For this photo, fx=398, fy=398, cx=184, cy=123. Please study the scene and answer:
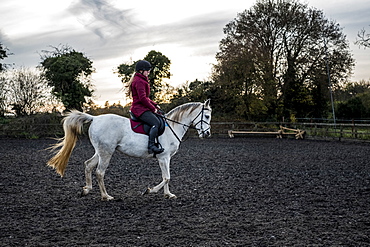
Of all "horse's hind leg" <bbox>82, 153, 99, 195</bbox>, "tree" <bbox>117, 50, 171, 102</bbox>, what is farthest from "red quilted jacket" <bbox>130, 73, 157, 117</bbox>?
"tree" <bbox>117, 50, 171, 102</bbox>

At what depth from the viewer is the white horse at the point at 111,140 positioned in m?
7.68

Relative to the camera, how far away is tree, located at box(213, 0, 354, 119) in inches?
1352

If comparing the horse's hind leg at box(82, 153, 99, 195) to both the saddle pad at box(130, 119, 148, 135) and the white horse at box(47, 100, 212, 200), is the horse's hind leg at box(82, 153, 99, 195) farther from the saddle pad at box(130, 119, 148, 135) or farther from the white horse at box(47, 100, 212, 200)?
the saddle pad at box(130, 119, 148, 135)

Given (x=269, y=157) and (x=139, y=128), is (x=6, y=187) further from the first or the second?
(x=269, y=157)

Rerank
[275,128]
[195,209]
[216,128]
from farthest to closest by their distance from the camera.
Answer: [216,128] < [275,128] < [195,209]

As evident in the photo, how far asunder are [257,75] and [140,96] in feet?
91.0

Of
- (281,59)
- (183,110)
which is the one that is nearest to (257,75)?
(281,59)

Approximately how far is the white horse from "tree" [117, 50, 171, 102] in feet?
96.7

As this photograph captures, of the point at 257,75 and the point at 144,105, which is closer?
the point at 144,105

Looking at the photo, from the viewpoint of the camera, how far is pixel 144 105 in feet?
25.3

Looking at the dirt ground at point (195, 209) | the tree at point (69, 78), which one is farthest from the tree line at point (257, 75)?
the dirt ground at point (195, 209)

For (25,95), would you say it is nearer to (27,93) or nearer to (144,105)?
(27,93)

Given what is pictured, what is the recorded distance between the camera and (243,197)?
7.98m

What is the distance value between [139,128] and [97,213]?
193 centimetres
